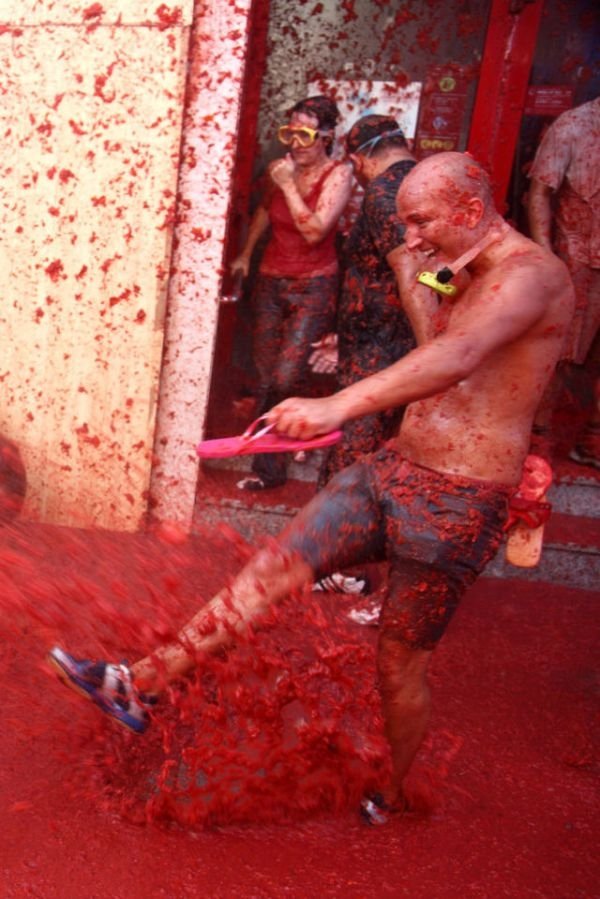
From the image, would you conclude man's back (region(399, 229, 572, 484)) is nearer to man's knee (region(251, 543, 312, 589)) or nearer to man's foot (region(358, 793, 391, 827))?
man's knee (region(251, 543, 312, 589))

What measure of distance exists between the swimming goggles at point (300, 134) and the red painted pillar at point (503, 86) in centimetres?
141

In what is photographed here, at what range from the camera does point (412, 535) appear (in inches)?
110

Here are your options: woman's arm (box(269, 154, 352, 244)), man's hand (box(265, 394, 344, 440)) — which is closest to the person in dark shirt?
woman's arm (box(269, 154, 352, 244))

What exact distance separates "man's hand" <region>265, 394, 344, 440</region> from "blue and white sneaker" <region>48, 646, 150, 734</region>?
96 centimetres

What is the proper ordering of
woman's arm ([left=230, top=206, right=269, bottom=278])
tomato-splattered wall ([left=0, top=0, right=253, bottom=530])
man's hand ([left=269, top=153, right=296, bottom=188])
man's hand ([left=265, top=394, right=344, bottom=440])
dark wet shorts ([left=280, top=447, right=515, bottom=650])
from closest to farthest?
man's hand ([left=265, top=394, right=344, bottom=440]), dark wet shorts ([left=280, top=447, right=515, bottom=650]), tomato-splattered wall ([left=0, top=0, right=253, bottom=530]), man's hand ([left=269, top=153, right=296, bottom=188]), woman's arm ([left=230, top=206, right=269, bottom=278])

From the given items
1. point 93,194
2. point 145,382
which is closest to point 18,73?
point 93,194

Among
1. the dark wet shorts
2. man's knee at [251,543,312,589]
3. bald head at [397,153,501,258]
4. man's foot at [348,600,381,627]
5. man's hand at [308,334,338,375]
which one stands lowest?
man's foot at [348,600,381,627]

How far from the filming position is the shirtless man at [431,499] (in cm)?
276

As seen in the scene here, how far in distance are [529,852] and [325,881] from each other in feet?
2.47

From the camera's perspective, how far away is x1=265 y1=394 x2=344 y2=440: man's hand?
2465 millimetres

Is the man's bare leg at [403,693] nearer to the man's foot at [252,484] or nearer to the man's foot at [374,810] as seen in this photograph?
the man's foot at [374,810]

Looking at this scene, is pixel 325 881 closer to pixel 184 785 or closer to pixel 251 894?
pixel 251 894

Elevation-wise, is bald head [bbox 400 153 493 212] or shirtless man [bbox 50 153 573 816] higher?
bald head [bbox 400 153 493 212]

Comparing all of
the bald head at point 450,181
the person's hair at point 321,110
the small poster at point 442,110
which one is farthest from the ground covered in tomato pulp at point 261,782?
the small poster at point 442,110
